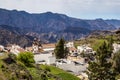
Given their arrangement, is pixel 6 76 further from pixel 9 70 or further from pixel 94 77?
pixel 94 77

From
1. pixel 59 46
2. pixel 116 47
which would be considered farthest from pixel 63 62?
pixel 116 47

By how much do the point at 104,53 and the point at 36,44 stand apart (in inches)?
4020

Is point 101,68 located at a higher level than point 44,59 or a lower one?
higher

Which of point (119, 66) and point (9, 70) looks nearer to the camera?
point (9, 70)

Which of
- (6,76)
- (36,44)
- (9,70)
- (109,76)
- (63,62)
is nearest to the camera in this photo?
(6,76)

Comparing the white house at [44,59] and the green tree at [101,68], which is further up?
the green tree at [101,68]

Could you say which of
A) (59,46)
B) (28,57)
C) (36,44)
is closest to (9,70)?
(28,57)

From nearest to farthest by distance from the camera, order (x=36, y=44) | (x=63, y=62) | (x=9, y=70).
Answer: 1. (x=9, y=70)
2. (x=63, y=62)
3. (x=36, y=44)

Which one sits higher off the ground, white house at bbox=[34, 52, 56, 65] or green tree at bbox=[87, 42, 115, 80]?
green tree at bbox=[87, 42, 115, 80]

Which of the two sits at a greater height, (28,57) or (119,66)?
(28,57)

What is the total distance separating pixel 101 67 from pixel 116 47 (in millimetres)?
117265

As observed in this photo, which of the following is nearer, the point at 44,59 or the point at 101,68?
the point at 101,68

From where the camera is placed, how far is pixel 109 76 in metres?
46.8

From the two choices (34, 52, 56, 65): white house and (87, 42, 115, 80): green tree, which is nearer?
(87, 42, 115, 80): green tree
